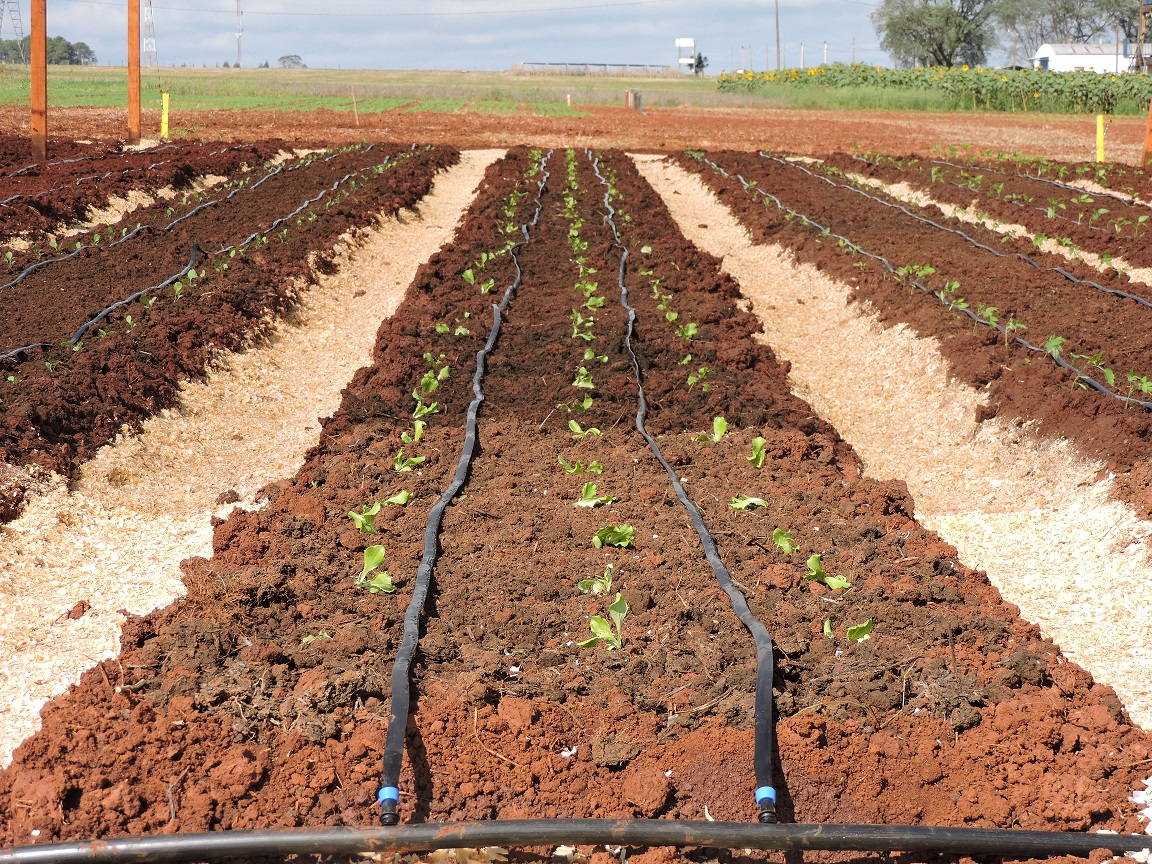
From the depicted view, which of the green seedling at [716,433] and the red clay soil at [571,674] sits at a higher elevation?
the green seedling at [716,433]

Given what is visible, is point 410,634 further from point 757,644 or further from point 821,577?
point 821,577

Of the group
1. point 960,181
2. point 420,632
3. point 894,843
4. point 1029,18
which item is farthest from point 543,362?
point 1029,18

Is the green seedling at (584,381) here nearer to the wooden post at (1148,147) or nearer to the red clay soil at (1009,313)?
the red clay soil at (1009,313)

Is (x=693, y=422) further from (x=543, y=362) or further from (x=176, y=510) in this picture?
(x=176, y=510)

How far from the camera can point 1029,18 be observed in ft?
355

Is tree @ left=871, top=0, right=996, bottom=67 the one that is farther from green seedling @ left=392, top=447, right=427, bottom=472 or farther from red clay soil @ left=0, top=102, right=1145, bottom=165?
green seedling @ left=392, top=447, right=427, bottom=472

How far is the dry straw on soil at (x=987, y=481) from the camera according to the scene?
5.09m

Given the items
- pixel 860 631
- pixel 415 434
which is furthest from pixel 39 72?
pixel 860 631

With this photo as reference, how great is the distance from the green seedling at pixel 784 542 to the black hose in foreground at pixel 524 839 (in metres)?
2.11

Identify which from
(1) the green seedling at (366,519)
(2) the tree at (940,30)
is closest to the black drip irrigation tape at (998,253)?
(1) the green seedling at (366,519)

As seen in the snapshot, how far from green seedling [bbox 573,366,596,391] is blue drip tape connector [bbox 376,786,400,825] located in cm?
444

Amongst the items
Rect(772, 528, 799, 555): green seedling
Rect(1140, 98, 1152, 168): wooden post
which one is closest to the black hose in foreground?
Rect(772, 528, 799, 555): green seedling

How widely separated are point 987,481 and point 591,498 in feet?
10.2

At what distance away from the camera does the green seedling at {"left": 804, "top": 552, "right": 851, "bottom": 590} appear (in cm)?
482
